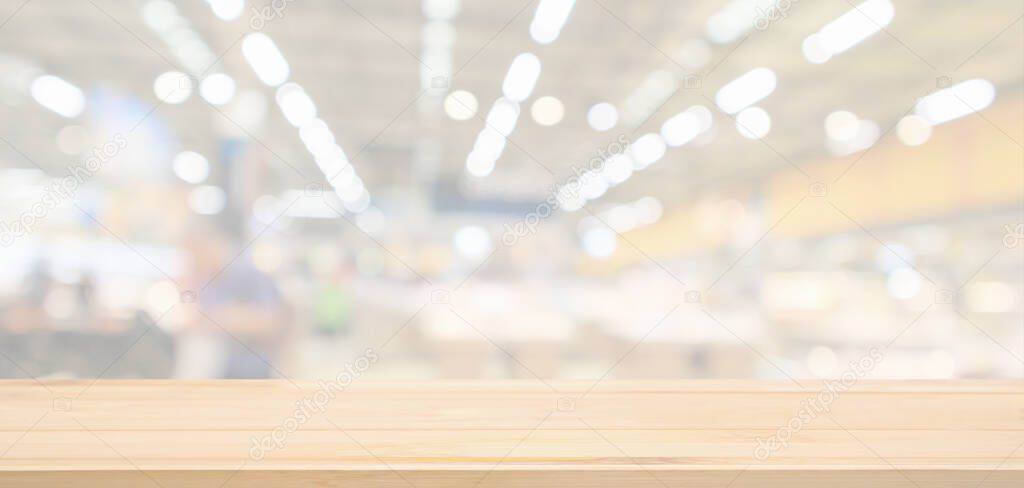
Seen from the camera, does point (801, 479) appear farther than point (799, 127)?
No

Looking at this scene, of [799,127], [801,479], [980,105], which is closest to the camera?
[801,479]

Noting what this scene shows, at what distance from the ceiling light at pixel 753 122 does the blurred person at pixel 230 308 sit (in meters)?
1.05

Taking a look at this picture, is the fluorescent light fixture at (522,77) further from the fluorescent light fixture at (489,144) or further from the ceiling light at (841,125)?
the ceiling light at (841,125)

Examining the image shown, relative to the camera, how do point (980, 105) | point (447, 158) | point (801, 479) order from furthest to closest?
point (980, 105) → point (447, 158) → point (801, 479)

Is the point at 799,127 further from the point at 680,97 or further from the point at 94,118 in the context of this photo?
the point at 94,118

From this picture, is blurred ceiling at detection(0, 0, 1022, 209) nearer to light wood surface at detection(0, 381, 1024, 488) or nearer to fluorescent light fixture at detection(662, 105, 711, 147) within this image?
fluorescent light fixture at detection(662, 105, 711, 147)

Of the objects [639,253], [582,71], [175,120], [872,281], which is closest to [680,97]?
[582,71]

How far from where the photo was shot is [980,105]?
1686 millimetres

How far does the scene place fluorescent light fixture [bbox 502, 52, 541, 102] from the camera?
149cm

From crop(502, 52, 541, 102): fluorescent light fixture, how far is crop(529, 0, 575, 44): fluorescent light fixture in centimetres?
5

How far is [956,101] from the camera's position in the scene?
1.73m

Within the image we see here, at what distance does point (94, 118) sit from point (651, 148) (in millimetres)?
1142

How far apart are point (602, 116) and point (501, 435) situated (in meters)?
0.95

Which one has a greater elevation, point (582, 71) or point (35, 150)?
point (582, 71)
